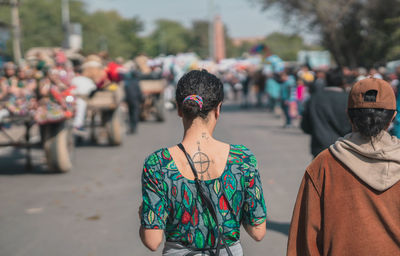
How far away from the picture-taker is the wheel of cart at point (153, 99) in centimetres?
1798

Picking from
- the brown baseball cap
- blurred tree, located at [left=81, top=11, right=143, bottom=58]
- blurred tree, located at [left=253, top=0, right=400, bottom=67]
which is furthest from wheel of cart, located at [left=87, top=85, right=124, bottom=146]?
blurred tree, located at [left=81, top=11, right=143, bottom=58]

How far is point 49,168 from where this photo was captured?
9.56 m

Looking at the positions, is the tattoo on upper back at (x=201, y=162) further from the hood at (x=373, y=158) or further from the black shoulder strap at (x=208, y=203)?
the hood at (x=373, y=158)

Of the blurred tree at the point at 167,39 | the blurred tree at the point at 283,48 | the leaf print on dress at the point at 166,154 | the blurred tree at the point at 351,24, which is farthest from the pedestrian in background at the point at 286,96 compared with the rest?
the blurred tree at the point at 283,48

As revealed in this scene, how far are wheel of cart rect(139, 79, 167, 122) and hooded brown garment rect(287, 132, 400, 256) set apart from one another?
49.4 feet

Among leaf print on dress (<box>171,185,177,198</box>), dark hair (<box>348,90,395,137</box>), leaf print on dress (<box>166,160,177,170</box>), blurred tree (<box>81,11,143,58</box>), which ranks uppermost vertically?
blurred tree (<box>81,11,143,58</box>)

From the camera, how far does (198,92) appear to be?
2686mm

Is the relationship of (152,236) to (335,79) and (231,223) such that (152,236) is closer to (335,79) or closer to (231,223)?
(231,223)

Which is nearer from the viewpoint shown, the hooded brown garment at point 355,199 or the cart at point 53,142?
the hooded brown garment at point 355,199

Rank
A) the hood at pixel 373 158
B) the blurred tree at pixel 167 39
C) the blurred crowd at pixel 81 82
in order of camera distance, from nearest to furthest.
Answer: the hood at pixel 373 158, the blurred crowd at pixel 81 82, the blurred tree at pixel 167 39

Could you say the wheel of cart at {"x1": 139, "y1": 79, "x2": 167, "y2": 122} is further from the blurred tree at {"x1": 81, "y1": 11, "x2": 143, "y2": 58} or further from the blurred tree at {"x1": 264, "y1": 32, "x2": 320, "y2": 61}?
the blurred tree at {"x1": 264, "y1": 32, "x2": 320, "y2": 61}

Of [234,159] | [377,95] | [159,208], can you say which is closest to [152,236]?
[159,208]

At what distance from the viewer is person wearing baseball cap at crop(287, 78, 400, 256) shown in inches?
103

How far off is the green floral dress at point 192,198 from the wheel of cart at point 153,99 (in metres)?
15.0
